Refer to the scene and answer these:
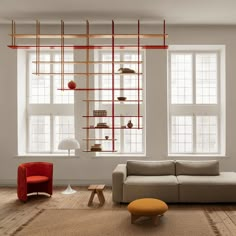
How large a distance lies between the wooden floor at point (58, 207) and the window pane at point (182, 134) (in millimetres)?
2124

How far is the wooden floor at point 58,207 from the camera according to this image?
468 cm

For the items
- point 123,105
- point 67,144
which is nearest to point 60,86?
point 123,105

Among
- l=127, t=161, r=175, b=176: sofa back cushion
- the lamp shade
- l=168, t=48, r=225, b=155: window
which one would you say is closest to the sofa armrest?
l=127, t=161, r=175, b=176: sofa back cushion

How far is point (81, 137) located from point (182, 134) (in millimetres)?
2551

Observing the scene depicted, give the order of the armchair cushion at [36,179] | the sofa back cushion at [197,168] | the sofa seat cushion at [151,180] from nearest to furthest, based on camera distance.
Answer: the sofa seat cushion at [151,180], the armchair cushion at [36,179], the sofa back cushion at [197,168]

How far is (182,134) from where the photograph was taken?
7.95 meters

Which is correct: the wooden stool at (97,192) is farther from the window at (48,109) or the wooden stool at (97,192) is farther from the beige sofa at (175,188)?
the window at (48,109)

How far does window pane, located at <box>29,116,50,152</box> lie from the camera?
8.01 metres

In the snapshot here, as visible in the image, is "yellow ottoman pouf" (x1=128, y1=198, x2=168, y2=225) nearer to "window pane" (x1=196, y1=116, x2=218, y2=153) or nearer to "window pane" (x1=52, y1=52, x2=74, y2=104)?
"window pane" (x1=196, y1=116, x2=218, y2=153)

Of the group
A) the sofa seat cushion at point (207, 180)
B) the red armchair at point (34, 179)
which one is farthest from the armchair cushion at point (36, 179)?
the sofa seat cushion at point (207, 180)

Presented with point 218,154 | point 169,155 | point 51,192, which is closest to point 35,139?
point 51,192

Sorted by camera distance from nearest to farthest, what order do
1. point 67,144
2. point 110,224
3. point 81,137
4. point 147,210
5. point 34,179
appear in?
1. point 147,210
2. point 110,224
3. point 34,179
4. point 67,144
5. point 81,137

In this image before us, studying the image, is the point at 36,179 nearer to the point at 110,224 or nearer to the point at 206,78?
the point at 110,224

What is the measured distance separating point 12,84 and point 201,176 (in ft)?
15.8
